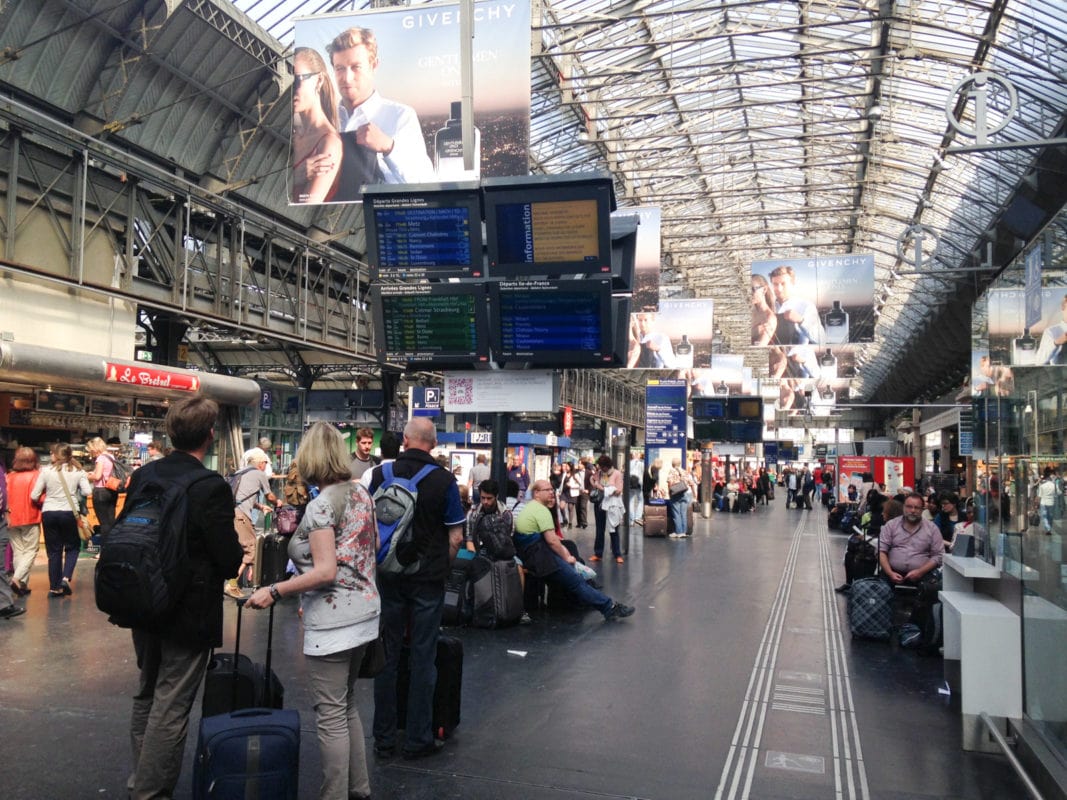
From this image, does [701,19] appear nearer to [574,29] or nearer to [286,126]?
[574,29]

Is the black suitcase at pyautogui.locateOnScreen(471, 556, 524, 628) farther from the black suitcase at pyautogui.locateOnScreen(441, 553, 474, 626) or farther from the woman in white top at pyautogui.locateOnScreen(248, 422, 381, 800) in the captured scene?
the woman in white top at pyautogui.locateOnScreen(248, 422, 381, 800)

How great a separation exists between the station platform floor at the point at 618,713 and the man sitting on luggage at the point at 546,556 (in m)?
0.22

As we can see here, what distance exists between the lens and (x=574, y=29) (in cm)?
2338

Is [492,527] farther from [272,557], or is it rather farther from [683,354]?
[683,354]

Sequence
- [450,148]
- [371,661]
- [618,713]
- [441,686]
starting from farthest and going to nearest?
1. [450,148]
2. [618,713]
3. [441,686]
4. [371,661]

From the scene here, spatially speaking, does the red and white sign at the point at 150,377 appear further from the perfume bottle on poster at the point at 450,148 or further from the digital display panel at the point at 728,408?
the digital display panel at the point at 728,408

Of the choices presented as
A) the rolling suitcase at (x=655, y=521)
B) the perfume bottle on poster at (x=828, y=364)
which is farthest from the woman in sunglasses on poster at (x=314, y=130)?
the perfume bottle on poster at (x=828, y=364)

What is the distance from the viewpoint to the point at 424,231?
29.9 feet

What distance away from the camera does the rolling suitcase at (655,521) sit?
20109mm

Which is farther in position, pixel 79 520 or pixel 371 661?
pixel 79 520

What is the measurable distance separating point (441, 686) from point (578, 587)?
425 centimetres

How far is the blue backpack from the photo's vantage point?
4.65m

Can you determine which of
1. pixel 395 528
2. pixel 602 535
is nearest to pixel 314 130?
pixel 395 528

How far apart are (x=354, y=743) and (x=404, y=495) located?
1242 mm
